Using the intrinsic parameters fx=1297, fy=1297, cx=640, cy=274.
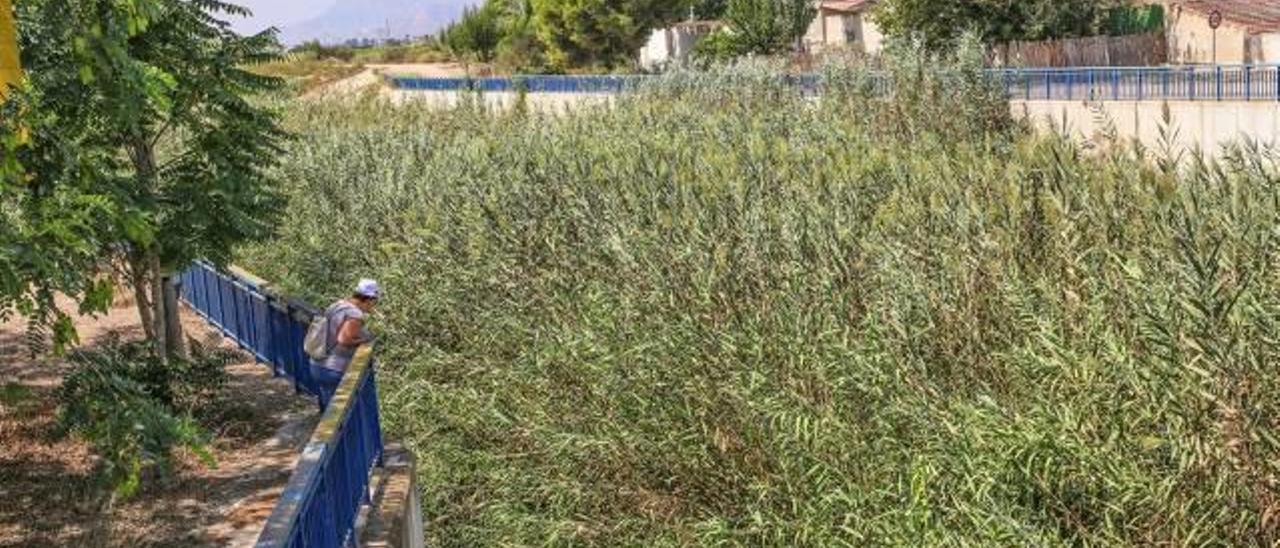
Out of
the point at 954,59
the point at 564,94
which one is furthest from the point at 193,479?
the point at 564,94

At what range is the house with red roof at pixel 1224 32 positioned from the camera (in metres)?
38.4

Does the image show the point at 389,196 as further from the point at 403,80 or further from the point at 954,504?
the point at 403,80

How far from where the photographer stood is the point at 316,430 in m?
6.98

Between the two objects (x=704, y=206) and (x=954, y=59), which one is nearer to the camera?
(x=704, y=206)

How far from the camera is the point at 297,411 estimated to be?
1096 cm

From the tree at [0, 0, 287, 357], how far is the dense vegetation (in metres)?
2.76

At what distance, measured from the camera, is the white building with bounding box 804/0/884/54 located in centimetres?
6041

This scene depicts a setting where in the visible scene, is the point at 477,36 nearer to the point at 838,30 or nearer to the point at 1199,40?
the point at 838,30

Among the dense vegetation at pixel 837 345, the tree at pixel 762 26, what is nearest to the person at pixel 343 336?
the dense vegetation at pixel 837 345

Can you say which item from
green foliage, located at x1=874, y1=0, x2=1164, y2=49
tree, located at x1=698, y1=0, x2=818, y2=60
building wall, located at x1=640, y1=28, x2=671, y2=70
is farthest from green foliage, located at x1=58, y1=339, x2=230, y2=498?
building wall, located at x1=640, y1=28, x2=671, y2=70

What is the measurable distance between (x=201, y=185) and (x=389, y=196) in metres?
5.72

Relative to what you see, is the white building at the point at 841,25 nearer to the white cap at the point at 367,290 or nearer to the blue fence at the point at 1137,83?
the blue fence at the point at 1137,83

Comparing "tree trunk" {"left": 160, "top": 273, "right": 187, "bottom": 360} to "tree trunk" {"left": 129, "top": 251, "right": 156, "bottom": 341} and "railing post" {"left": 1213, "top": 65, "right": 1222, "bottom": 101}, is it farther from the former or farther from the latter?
"railing post" {"left": 1213, "top": 65, "right": 1222, "bottom": 101}

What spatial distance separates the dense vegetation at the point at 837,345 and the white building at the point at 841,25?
149 feet
